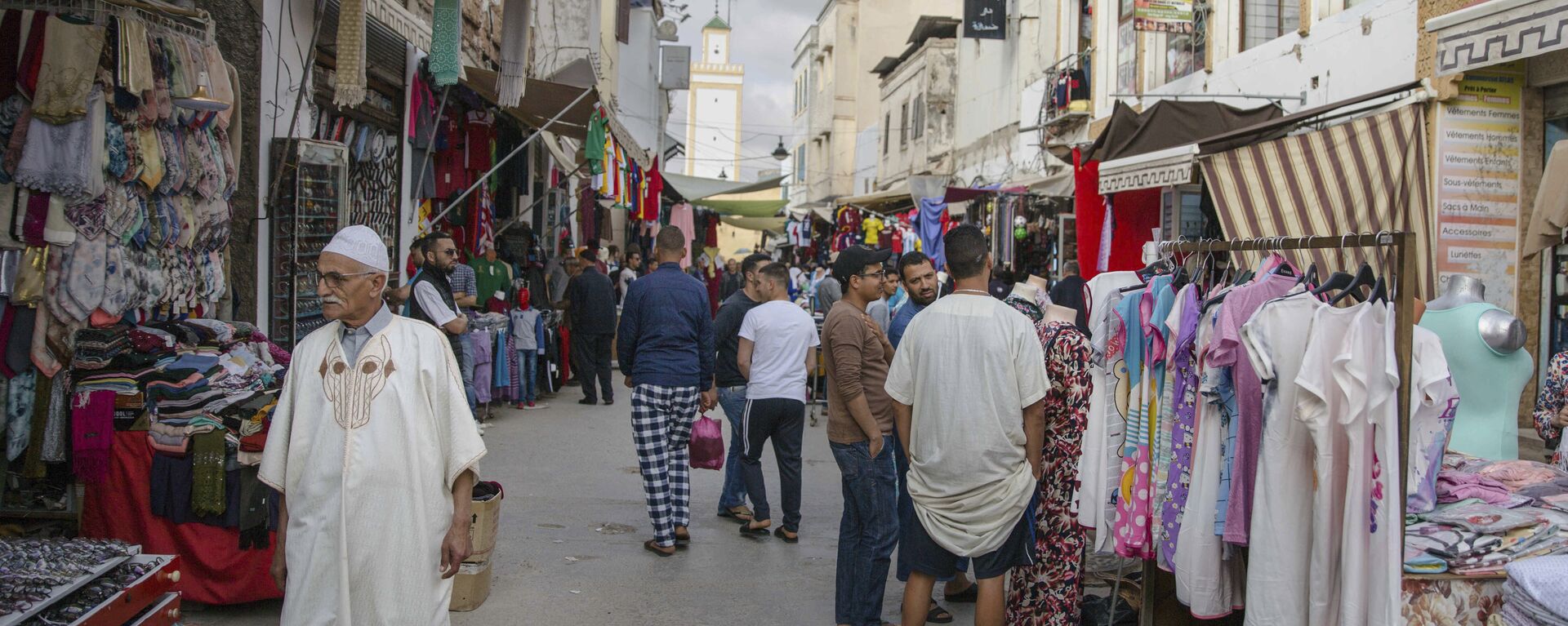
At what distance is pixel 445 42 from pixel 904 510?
5.72m

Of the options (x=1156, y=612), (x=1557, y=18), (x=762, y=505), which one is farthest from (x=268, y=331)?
(x=1557, y=18)

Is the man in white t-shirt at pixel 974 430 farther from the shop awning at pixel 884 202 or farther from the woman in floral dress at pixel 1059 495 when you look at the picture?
the shop awning at pixel 884 202

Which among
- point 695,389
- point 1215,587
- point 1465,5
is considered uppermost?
point 1465,5

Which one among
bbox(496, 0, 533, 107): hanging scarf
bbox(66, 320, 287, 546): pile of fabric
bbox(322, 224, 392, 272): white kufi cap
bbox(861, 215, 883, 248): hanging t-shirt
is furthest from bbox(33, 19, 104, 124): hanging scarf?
bbox(861, 215, 883, 248): hanging t-shirt

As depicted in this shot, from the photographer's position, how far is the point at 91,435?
5094 millimetres

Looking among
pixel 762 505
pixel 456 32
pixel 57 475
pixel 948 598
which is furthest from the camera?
pixel 456 32

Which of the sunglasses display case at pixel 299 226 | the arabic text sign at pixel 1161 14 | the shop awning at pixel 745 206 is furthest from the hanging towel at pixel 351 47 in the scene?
the shop awning at pixel 745 206

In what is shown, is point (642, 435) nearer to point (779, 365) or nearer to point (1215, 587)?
point (779, 365)

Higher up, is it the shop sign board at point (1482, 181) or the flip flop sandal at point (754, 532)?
the shop sign board at point (1482, 181)

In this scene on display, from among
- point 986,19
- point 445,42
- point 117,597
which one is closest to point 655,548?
point 117,597

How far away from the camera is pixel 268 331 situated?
783 cm

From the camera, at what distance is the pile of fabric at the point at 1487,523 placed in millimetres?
4059

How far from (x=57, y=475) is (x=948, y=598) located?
169 inches

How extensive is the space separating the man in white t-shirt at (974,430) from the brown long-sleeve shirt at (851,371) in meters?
0.64
